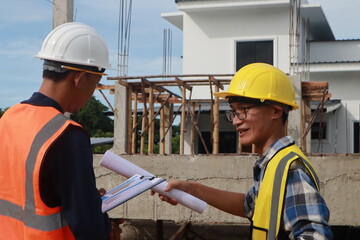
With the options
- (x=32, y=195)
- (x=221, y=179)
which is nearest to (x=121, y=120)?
(x=221, y=179)

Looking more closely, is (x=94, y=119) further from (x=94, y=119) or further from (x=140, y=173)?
(x=140, y=173)

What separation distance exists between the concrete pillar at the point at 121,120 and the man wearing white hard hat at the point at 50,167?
7.78 metres

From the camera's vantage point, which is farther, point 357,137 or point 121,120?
point 357,137

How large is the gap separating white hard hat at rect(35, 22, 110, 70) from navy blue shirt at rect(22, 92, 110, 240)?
446mm

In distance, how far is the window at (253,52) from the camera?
16.4 meters

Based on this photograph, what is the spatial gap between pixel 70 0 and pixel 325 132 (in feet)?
42.0

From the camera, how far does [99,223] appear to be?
181cm

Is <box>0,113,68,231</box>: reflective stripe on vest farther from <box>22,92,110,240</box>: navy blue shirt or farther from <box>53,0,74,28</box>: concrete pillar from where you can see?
<box>53,0,74,28</box>: concrete pillar

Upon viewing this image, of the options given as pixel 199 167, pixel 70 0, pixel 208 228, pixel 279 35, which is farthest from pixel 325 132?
pixel 70 0

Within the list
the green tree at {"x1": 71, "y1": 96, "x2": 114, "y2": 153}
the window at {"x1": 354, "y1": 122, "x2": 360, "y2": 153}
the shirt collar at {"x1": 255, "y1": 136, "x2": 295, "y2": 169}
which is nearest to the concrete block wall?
the shirt collar at {"x1": 255, "y1": 136, "x2": 295, "y2": 169}

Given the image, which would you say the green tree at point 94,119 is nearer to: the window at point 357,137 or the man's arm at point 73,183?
the window at point 357,137

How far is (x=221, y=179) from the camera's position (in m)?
6.15

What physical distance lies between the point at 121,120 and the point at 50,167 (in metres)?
8.64

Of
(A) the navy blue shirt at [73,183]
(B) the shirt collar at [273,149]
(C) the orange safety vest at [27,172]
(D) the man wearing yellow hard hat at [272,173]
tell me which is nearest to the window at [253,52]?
(D) the man wearing yellow hard hat at [272,173]
